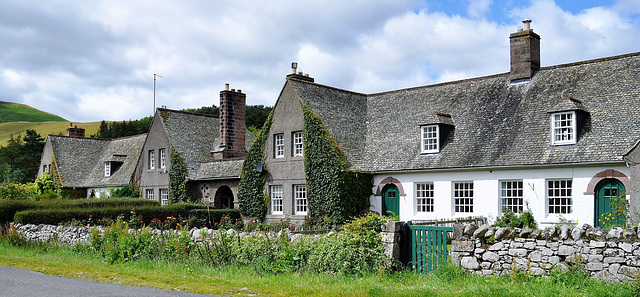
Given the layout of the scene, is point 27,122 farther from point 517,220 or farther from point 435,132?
point 517,220

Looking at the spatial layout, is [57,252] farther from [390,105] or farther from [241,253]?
[390,105]

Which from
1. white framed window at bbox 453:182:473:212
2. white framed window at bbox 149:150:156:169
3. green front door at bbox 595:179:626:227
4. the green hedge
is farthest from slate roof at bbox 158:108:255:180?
green front door at bbox 595:179:626:227

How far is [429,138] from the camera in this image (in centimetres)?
2589

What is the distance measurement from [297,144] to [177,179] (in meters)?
10.4

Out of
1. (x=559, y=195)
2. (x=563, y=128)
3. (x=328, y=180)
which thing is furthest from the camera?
(x=328, y=180)

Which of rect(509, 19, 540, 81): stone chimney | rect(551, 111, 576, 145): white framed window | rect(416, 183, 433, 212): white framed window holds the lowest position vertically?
rect(416, 183, 433, 212): white framed window

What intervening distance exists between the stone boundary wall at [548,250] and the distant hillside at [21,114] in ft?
549

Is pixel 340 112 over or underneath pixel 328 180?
over

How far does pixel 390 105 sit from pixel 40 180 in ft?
108

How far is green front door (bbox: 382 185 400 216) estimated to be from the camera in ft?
86.6

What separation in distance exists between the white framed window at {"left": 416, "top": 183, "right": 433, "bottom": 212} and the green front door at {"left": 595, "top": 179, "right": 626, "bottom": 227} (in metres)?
7.00

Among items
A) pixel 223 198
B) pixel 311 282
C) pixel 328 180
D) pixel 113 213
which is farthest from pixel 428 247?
pixel 223 198

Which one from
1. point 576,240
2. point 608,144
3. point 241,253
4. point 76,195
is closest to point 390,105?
point 608,144

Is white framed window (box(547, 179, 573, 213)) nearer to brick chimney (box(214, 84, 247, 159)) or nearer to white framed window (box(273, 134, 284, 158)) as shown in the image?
white framed window (box(273, 134, 284, 158))
